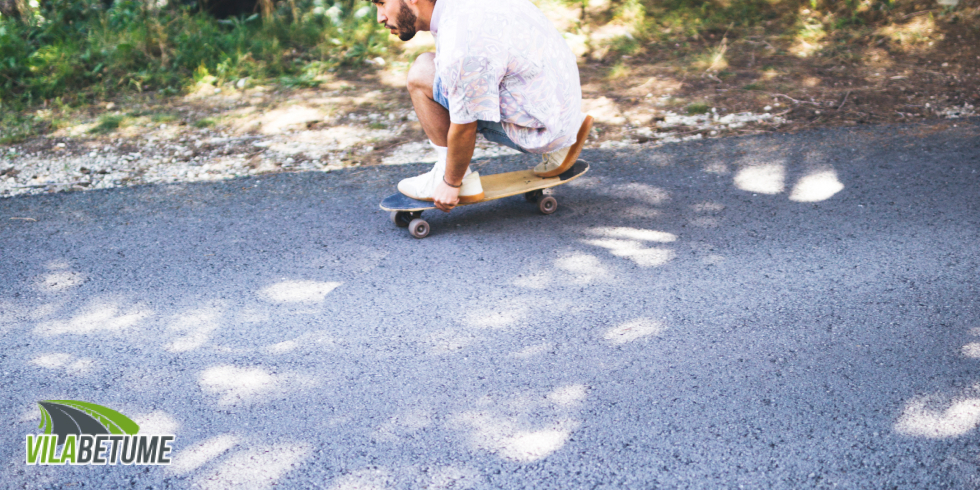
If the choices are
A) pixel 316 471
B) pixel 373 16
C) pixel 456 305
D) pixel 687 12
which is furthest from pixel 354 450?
pixel 687 12

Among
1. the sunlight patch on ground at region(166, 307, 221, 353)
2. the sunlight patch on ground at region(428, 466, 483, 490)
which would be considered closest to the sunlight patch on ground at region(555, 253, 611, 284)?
the sunlight patch on ground at region(428, 466, 483, 490)

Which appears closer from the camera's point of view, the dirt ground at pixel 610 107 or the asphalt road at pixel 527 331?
the asphalt road at pixel 527 331

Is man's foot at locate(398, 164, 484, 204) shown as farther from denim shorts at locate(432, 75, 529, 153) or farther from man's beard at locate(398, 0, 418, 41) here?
man's beard at locate(398, 0, 418, 41)

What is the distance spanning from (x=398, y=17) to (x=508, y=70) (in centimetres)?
55

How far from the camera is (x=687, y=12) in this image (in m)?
6.96

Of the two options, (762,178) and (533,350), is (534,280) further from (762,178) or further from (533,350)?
(762,178)

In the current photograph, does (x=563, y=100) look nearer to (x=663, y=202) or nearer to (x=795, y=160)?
(x=663, y=202)

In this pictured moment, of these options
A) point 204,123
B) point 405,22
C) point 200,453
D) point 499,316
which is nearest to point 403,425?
point 200,453

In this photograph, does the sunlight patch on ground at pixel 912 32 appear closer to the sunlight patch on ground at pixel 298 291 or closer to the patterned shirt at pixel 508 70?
the patterned shirt at pixel 508 70

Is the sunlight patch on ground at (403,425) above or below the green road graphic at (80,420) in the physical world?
below

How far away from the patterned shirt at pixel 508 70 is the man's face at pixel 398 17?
0.34 ft

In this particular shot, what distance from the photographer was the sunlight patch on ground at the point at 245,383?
2.15 metres

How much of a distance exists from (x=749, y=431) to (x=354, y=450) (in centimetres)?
114

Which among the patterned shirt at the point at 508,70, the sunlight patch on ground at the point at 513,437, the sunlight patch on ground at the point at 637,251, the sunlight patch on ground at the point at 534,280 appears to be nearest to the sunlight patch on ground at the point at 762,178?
the sunlight patch on ground at the point at 637,251
